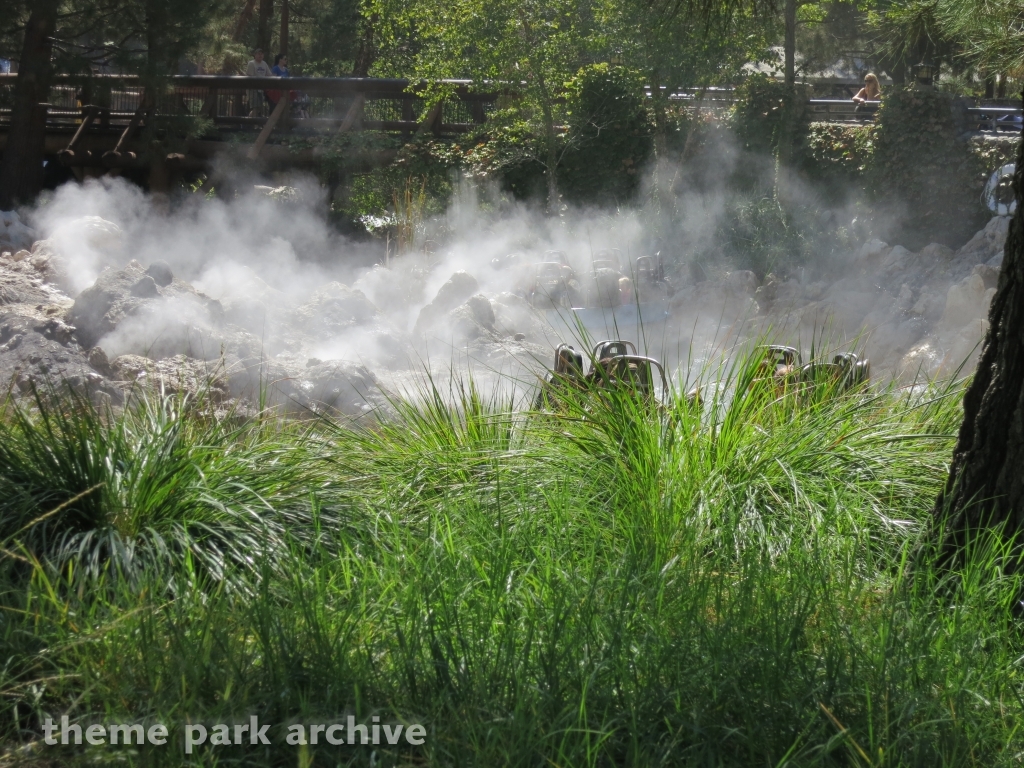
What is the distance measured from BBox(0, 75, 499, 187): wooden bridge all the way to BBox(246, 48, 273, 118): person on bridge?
0.03 m

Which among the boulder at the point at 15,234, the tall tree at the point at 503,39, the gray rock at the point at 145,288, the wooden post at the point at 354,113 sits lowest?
the gray rock at the point at 145,288

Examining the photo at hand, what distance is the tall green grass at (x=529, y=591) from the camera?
2.38 m

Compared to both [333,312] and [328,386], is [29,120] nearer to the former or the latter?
[333,312]

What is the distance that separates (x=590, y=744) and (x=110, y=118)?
20.5 metres

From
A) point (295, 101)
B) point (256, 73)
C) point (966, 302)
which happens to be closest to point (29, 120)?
point (256, 73)

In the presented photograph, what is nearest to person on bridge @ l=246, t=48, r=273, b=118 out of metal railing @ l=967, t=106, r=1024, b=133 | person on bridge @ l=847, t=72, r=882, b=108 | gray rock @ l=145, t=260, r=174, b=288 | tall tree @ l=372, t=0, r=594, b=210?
tall tree @ l=372, t=0, r=594, b=210

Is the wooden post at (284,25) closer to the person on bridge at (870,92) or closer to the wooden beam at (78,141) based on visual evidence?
the wooden beam at (78,141)

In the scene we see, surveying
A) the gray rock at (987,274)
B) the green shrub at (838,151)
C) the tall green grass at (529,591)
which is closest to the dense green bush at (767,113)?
the green shrub at (838,151)

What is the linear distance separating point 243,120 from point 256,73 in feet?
3.04

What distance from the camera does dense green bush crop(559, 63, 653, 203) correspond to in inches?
715

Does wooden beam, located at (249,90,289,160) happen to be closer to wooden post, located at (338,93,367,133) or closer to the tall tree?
wooden post, located at (338,93,367,133)

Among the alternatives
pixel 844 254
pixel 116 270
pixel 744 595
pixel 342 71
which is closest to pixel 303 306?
pixel 116 270

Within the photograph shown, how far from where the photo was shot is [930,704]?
7.88 feet

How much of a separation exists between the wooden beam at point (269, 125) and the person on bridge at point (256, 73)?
20.7 inches
